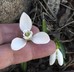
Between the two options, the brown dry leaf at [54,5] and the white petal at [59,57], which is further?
the brown dry leaf at [54,5]

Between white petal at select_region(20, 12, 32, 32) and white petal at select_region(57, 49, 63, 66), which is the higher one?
white petal at select_region(20, 12, 32, 32)

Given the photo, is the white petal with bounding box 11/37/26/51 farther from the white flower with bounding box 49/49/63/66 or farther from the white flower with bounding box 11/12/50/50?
the white flower with bounding box 49/49/63/66

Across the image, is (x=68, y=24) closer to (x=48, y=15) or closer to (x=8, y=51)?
(x=48, y=15)

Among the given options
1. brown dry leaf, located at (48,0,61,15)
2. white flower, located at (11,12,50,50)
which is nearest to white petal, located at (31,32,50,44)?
white flower, located at (11,12,50,50)

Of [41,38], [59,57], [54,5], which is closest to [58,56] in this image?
[59,57]

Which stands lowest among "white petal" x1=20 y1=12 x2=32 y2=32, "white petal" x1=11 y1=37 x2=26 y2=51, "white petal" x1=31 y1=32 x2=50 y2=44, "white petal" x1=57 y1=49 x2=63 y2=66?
"white petal" x1=57 y1=49 x2=63 y2=66

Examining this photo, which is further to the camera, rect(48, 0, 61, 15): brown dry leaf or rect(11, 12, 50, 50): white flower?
rect(48, 0, 61, 15): brown dry leaf

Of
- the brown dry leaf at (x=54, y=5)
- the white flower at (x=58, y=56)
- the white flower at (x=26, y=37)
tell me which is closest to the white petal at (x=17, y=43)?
the white flower at (x=26, y=37)

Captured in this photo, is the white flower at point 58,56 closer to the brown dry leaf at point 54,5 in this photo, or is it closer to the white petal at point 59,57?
the white petal at point 59,57
